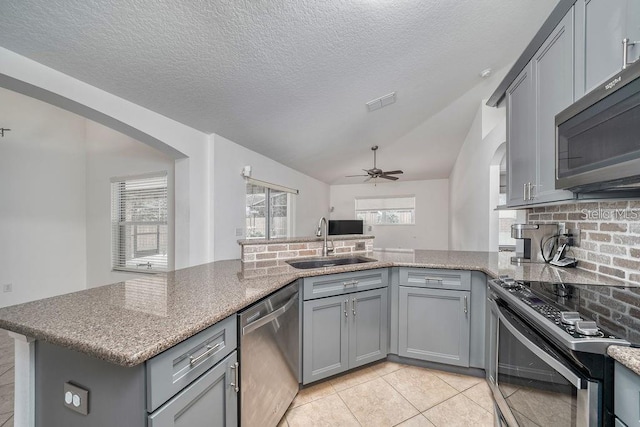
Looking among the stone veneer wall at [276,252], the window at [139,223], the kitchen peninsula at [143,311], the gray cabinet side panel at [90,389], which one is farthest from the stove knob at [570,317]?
the window at [139,223]

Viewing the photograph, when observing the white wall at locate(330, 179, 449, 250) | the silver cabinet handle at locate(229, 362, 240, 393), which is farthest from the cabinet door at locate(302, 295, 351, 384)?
the white wall at locate(330, 179, 449, 250)

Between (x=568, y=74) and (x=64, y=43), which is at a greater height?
(x=64, y=43)

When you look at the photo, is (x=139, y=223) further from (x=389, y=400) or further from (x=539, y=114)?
(x=539, y=114)

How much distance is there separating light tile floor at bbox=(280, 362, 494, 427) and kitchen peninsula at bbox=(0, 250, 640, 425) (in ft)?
2.86

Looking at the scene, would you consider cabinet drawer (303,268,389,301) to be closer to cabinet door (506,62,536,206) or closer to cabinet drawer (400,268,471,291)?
cabinet drawer (400,268,471,291)

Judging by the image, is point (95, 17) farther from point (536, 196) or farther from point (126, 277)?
point (126, 277)

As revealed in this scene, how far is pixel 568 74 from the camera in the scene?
52.2 inches

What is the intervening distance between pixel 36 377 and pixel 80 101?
1.83 meters

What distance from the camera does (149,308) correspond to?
104 cm

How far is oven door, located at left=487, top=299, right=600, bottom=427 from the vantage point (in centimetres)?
77

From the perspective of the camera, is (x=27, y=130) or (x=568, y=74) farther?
(x=27, y=130)

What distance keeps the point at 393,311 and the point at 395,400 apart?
0.60 meters

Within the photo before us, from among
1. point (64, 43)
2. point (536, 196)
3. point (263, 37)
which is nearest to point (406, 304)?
point (536, 196)

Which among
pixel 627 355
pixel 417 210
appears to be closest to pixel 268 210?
pixel 627 355
